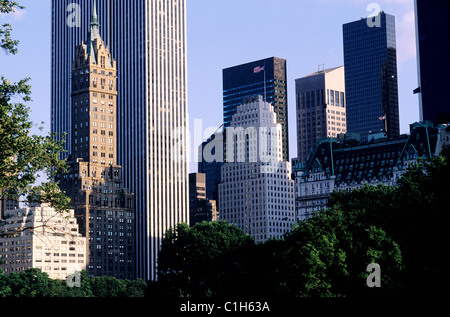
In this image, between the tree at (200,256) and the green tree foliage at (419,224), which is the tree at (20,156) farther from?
the tree at (200,256)

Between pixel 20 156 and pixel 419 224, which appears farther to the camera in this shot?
pixel 419 224

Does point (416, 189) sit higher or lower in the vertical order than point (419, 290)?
higher

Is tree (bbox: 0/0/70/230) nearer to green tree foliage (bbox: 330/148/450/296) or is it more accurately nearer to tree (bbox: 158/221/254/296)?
green tree foliage (bbox: 330/148/450/296)

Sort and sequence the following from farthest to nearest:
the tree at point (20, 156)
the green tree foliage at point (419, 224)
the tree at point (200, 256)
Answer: the tree at point (200, 256) < the green tree foliage at point (419, 224) < the tree at point (20, 156)

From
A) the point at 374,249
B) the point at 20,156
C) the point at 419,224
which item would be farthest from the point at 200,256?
the point at 20,156

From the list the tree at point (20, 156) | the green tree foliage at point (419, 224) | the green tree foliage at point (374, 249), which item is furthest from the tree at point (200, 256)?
the tree at point (20, 156)

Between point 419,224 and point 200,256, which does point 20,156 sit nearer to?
point 419,224

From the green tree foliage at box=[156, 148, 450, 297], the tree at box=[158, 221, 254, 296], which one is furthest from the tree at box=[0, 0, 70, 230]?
the tree at box=[158, 221, 254, 296]

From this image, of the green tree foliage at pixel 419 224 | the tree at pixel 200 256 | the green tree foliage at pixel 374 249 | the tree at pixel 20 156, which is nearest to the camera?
the tree at pixel 20 156
